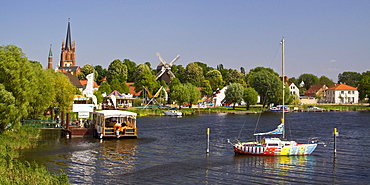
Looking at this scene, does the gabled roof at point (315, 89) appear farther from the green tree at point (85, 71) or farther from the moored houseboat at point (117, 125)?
the moored houseboat at point (117, 125)

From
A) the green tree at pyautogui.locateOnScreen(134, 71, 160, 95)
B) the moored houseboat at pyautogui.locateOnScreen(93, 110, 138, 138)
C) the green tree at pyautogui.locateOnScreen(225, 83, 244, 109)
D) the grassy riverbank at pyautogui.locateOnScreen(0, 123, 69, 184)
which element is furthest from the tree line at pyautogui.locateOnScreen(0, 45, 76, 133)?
the green tree at pyautogui.locateOnScreen(134, 71, 160, 95)

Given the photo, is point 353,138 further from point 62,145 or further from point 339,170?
point 62,145

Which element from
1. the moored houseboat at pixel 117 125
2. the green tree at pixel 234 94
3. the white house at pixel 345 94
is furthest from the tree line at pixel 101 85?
the white house at pixel 345 94

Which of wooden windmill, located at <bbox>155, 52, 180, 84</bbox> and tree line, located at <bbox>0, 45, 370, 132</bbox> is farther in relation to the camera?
wooden windmill, located at <bbox>155, 52, 180, 84</bbox>

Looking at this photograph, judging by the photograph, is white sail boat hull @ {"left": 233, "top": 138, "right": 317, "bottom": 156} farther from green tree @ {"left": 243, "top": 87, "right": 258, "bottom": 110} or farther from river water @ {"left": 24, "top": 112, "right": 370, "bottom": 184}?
green tree @ {"left": 243, "top": 87, "right": 258, "bottom": 110}

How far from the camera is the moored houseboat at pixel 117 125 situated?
4256 cm

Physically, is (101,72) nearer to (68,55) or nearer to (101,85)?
(68,55)

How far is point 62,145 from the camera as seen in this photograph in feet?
128

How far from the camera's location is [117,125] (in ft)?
143

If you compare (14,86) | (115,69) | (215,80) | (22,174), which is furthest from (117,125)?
(115,69)

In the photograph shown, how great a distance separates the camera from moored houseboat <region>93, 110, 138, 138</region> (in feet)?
140

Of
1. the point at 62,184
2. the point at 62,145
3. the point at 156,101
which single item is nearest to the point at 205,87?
the point at 156,101

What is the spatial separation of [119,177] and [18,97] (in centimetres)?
1677

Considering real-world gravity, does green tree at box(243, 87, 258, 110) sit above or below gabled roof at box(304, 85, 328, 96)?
below
